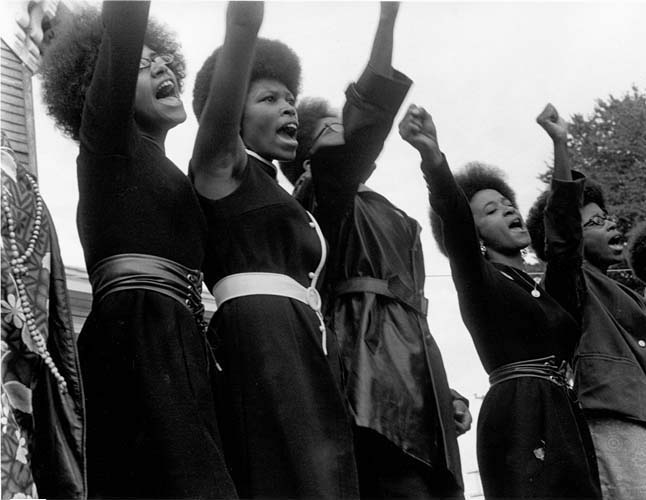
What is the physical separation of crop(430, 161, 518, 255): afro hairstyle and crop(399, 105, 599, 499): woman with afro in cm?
69

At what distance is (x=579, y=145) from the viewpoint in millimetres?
18906

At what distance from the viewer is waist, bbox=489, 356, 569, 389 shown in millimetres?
4652

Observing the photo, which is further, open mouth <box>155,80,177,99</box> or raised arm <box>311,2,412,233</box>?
raised arm <box>311,2,412,233</box>

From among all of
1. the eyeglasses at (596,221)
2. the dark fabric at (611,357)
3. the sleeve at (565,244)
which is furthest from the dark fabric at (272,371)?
the eyeglasses at (596,221)

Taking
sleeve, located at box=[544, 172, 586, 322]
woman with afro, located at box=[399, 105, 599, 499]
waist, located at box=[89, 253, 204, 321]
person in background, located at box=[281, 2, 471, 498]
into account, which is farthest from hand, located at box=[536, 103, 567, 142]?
waist, located at box=[89, 253, 204, 321]

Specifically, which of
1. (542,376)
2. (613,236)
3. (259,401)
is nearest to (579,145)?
(613,236)

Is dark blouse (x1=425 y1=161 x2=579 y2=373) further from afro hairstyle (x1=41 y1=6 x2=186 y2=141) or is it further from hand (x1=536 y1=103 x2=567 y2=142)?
afro hairstyle (x1=41 y1=6 x2=186 y2=141)

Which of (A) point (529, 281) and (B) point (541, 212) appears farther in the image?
(B) point (541, 212)

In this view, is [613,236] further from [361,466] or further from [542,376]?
[361,466]

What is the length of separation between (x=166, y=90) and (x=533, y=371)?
6.34 ft

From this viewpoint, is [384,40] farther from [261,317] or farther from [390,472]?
[390,472]

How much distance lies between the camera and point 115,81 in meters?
3.22

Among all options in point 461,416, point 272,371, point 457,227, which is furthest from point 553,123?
point 272,371

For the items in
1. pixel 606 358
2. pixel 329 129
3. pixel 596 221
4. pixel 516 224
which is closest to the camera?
pixel 329 129
